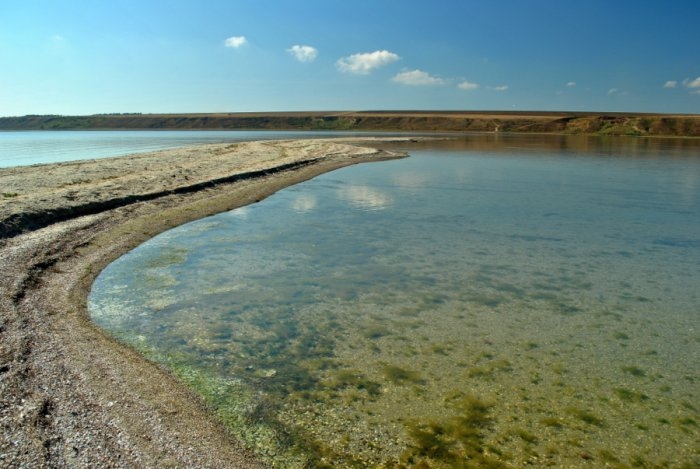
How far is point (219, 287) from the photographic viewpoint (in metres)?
11.6

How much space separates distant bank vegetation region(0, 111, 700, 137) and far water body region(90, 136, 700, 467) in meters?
100

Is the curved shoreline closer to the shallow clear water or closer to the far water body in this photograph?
the far water body

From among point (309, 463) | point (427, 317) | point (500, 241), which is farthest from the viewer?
point (500, 241)

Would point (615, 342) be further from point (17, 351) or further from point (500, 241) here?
point (17, 351)

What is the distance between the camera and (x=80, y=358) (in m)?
7.58

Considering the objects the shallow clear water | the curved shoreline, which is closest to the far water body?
the curved shoreline

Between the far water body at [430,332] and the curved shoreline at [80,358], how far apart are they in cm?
48

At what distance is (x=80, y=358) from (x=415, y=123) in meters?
143

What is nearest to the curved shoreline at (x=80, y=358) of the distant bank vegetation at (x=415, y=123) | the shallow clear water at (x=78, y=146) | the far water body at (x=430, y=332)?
the far water body at (x=430, y=332)

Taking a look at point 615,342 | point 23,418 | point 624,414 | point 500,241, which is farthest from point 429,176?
point 23,418

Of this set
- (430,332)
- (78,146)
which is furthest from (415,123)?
(430,332)

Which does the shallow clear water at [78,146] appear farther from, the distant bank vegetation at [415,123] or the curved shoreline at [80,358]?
the distant bank vegetation at [415,123]

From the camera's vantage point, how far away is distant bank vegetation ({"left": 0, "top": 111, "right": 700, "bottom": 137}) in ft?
345

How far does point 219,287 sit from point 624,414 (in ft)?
27.2
